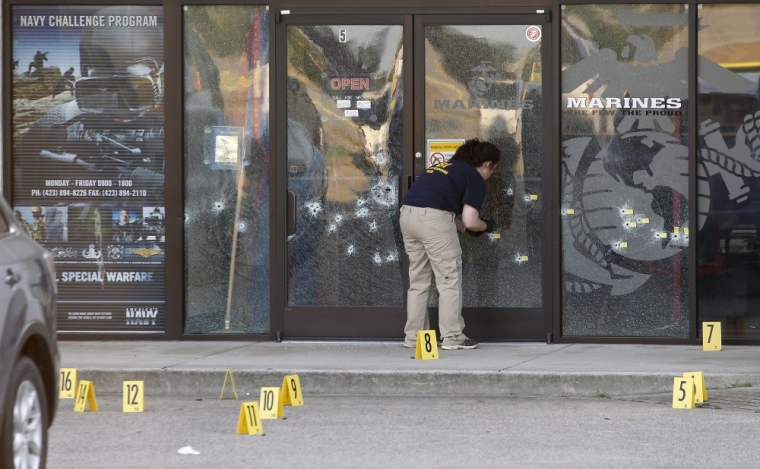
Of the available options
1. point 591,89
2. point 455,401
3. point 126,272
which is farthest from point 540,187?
point 126,272

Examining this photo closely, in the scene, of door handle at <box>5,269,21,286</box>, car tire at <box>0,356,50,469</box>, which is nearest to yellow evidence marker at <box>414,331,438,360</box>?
car tire at <box>0,356,50,469</box>

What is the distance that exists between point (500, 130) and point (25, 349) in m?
5.80

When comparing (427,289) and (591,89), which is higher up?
(591,89)

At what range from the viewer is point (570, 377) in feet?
27.6

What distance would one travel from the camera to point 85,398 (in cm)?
764

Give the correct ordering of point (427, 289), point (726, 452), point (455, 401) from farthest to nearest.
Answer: point (427, 289), point (455, 401), point (726, 452)

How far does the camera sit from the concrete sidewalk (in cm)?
841

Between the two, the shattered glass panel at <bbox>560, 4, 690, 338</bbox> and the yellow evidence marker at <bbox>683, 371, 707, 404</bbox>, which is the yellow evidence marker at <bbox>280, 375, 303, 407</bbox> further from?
the shattered glass panel at <bbox>560, 4, 690, 338</bbox>

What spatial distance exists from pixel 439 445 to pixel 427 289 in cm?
332

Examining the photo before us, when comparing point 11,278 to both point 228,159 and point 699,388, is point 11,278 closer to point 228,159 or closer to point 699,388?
point 699,388

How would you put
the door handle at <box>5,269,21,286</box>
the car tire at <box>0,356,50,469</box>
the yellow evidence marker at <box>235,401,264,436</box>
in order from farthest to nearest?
the yellow evidence marker at <box>235,401,264,436</box> → the door handle at <box>5,269,21,286</box> → the car tire at <box>0,356,50,469</box>

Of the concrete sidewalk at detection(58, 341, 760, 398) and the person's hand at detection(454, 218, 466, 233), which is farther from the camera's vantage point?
the person's hand at detection(454, 218, 466, 233)

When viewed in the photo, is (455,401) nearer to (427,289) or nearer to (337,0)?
(427,289)

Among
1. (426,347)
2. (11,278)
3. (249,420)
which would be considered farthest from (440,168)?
(11,278)
